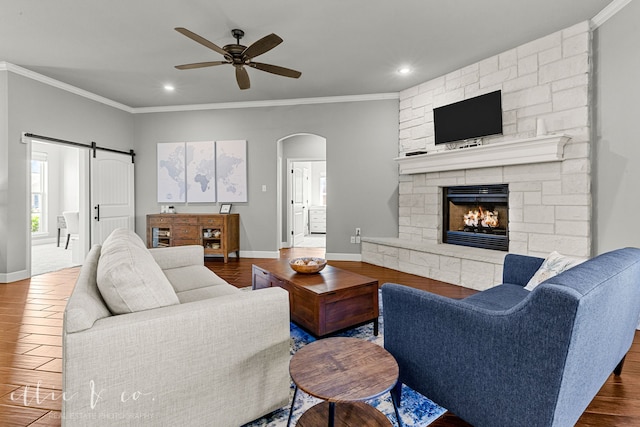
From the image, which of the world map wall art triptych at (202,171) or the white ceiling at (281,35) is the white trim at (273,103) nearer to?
the white ceiling at (281,35)

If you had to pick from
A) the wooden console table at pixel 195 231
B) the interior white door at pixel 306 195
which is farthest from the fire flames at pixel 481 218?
the interior white door at pixel 306 195

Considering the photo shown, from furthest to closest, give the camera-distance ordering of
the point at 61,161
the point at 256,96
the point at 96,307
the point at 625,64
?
1. the point at 61,161
2. the point at 256,96
3. the point at 625,64
4. the point at 96,307

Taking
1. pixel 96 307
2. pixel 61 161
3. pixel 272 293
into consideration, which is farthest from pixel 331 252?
pixel 61 161

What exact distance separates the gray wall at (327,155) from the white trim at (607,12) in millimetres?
2486

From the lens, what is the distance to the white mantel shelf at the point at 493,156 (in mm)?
3197

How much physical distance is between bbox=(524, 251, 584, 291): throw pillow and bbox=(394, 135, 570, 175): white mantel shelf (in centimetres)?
150

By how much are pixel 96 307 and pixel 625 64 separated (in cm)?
416

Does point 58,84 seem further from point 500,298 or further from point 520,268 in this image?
point 520,268

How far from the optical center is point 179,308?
1333 millimetres

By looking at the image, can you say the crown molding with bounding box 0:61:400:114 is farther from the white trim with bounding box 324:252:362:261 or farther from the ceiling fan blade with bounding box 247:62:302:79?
the white trim with bounding box 324:252:362:261

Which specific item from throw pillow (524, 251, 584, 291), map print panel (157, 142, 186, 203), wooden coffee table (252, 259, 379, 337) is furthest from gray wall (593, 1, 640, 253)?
map print panel (157, 142, 186, 203)

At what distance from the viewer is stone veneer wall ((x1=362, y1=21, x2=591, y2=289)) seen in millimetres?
3139

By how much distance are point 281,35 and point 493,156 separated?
8.78 ft

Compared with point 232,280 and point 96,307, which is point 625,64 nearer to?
point 96,307
